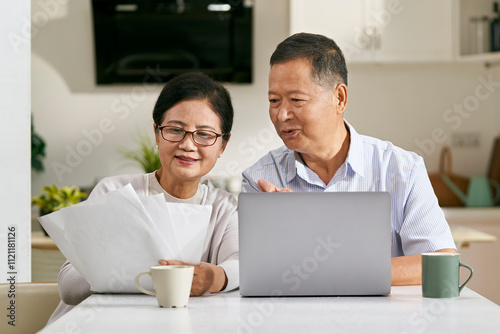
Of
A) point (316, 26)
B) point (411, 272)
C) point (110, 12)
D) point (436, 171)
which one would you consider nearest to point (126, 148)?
point (110, 12)

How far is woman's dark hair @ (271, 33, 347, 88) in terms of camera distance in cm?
173

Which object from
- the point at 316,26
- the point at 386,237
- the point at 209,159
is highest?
the point at 316,26

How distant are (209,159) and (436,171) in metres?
2.74

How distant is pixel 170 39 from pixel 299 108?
2.41 metres

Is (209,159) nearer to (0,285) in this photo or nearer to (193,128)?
(193,128)

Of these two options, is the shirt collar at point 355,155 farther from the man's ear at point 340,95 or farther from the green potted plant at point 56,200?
the green potted plant at point 56,200

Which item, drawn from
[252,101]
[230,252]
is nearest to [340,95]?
[230,252]

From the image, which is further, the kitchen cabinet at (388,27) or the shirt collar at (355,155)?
the kitchen cabinet at (388,27)

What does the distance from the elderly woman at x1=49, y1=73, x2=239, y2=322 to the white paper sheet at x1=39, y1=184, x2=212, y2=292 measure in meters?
Answer: 0.27

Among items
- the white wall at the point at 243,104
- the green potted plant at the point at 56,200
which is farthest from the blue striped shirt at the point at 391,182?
the white wall at the point at 243,104

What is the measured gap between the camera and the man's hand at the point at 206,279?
1.24 meters

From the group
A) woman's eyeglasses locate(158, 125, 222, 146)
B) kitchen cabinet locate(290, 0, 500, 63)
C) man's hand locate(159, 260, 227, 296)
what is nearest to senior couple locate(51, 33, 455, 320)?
woman's eyeglasses locate(158, 125, 222, 146)

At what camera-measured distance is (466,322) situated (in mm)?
1000

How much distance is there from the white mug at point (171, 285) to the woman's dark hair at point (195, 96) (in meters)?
0.60
